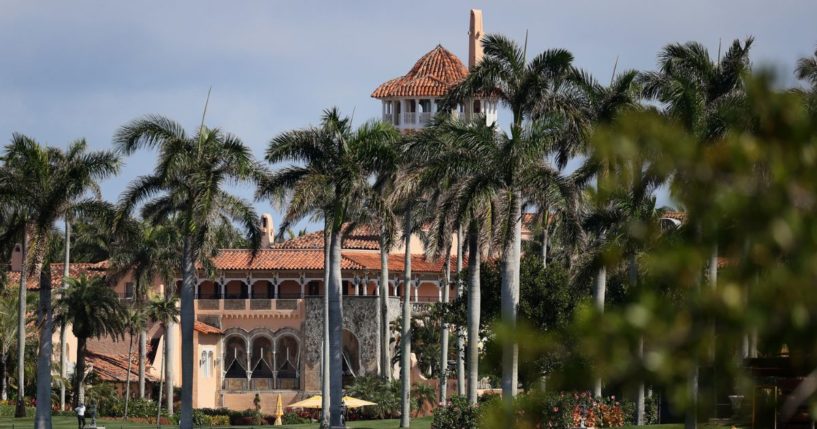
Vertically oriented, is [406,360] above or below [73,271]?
→ below

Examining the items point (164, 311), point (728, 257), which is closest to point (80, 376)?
point (164, 311)

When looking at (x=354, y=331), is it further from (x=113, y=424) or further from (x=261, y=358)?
(x=113, y=424)

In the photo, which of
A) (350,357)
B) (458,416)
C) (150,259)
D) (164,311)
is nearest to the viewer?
(458,416)

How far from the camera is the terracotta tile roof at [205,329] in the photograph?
83.1m

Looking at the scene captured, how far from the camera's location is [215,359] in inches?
3334

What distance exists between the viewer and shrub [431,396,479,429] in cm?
4084

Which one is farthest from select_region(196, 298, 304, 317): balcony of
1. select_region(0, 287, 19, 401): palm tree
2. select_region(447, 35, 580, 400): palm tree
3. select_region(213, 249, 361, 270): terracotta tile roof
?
select_region(447, 35, 580, 400): palm tree

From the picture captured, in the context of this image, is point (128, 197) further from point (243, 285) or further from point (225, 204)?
point (243, 285)

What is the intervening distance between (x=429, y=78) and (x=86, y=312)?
35871 millimetres

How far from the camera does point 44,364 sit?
144ft

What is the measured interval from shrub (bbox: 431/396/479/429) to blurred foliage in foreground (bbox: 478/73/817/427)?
34602 mm

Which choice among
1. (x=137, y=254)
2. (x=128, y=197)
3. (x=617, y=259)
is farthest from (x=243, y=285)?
(x=617, y=259)

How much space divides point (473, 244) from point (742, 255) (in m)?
37.6

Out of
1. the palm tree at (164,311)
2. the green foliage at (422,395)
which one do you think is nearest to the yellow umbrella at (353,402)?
the green foliage at (422,395)
